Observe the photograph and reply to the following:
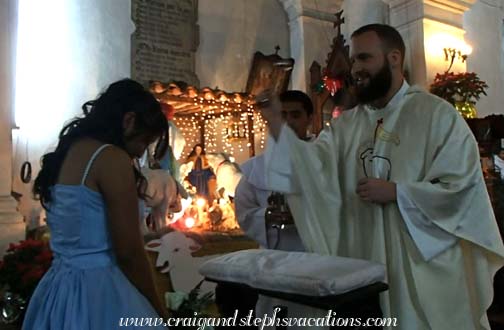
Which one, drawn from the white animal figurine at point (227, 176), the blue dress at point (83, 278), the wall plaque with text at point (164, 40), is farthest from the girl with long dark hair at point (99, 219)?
the wall plaque with text at point (164, 40)

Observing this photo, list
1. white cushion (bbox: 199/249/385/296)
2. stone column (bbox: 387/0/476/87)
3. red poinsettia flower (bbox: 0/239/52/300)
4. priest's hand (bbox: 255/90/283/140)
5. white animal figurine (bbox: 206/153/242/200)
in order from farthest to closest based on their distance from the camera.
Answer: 1. stone column (bbox: 387/0/476/87)
2. white animal figurine (bbox: 206/153/242/200)
3. red poinsettia flower (bbox: 0/239/52/300)
4. priest's hand (bbox: 255/90/283/140)
5. white cushion (bbox: 199/249/385/296)

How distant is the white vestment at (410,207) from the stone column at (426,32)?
4553 millimetres

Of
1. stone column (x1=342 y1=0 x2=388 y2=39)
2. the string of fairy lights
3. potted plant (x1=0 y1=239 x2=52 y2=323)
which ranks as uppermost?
stone column (x1=342 y1=0 x2=388 y2=39)

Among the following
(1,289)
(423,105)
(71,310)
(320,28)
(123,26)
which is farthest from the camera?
(320,28)

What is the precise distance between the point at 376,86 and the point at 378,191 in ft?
1.92

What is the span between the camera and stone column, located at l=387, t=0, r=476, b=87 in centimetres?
695

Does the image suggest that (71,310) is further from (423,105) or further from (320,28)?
(320,28)

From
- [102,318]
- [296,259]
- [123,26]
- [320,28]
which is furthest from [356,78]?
[320,28]

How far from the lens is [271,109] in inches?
102

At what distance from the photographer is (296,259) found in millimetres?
1979

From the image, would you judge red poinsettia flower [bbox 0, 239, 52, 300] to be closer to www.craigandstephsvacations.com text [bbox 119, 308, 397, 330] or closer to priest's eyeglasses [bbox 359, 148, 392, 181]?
www.craigandstephsvacations.com text [bbox 119, 308, 397, 330]

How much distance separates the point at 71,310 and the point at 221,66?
21.2 ft

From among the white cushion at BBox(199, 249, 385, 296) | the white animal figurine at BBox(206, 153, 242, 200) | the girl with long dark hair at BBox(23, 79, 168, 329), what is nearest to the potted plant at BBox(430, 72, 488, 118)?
the white animal figurine at BBox(206, 153, 242, 200)

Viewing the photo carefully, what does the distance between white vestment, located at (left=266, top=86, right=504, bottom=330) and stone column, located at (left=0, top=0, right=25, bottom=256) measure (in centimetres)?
332
